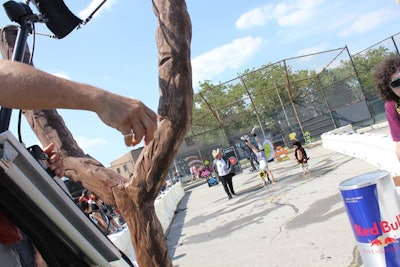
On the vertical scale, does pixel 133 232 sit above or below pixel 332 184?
above

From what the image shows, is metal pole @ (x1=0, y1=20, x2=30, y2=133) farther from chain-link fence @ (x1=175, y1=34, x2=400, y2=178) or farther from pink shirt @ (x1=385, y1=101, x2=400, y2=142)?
chain-link fence @ (x1=175, y1=34, x2=400, y2=178)

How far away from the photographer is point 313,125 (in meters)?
22.4

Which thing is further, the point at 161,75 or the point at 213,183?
the point at 213,183

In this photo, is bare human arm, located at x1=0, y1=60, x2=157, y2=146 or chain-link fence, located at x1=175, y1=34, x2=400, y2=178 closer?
bare human arm, located at x1=0, y1=60, x2=157, y2=146

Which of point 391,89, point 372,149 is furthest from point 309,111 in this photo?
point 391,89

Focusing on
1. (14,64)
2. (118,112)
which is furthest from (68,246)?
(14,64)

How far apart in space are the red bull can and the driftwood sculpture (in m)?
1.39

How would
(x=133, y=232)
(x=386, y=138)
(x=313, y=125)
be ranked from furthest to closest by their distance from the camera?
(x=313, y=125), (x=386, y=138), (x=133, y=232)

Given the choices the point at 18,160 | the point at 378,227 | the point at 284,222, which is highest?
the point at 18,160

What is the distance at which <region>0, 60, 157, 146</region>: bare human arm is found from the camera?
1.20 meters

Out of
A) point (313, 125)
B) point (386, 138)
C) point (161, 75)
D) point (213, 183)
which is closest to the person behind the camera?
point (161, 75)

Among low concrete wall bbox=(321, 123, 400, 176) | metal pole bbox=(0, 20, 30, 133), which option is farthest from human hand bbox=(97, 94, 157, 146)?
low concrete wall bbox=(321, 123, 400, 176)

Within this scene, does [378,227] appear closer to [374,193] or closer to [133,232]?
[374,193]

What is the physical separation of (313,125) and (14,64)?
2224 cm
